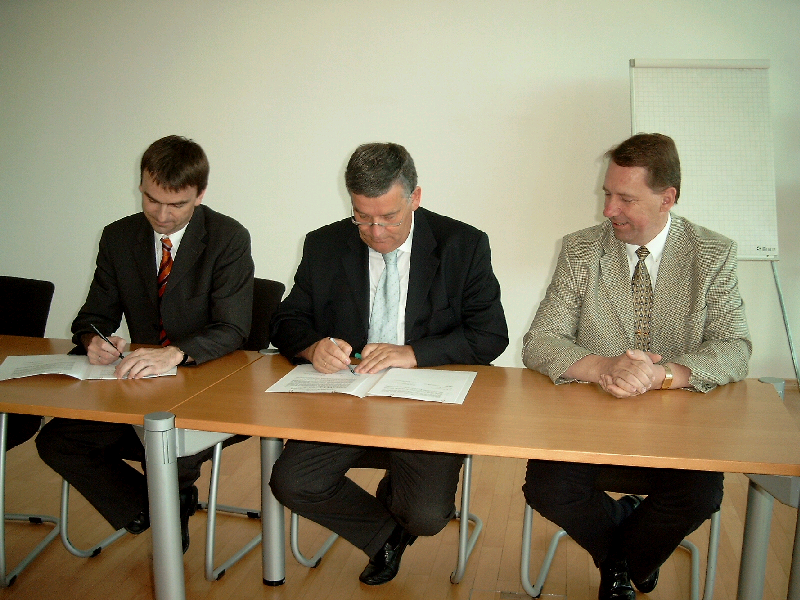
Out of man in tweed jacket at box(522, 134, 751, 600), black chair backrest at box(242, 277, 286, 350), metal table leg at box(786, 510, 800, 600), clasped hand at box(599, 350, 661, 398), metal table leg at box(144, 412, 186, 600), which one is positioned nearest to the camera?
metal table leg at box(786, 510, 800, 600)

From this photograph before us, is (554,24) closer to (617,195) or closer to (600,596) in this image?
(617,195)

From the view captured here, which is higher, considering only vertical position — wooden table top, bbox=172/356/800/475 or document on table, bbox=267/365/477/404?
document on table, bbox=267/365/477/404

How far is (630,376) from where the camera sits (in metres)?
1.77

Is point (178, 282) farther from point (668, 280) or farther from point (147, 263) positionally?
point (668, 280)

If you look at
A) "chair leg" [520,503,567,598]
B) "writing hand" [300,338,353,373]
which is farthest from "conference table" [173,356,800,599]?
"chair leg" [520,503,567,598]

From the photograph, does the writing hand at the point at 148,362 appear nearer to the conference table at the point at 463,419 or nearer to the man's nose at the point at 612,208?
the conference table at the point at 463,419

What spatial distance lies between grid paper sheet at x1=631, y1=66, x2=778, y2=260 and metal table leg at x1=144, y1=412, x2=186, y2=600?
2.75 m

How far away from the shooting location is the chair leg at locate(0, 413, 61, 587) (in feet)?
7.07

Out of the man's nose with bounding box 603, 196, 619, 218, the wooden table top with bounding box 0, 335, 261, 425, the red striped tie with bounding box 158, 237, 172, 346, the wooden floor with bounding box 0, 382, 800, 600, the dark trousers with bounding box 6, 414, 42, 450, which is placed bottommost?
the wooden floor with bounding box 0, 382, 800, 600

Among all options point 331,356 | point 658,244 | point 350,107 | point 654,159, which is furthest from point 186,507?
point 350,107

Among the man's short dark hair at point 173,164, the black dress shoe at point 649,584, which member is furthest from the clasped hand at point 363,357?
the black dress shoe at point 649,584

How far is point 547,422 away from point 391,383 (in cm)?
45

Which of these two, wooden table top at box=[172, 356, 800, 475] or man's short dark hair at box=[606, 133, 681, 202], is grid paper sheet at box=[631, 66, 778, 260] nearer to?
man's short dark hair at box=[606, 133, 681, 202]

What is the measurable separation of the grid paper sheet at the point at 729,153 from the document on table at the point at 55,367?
2665 mm
